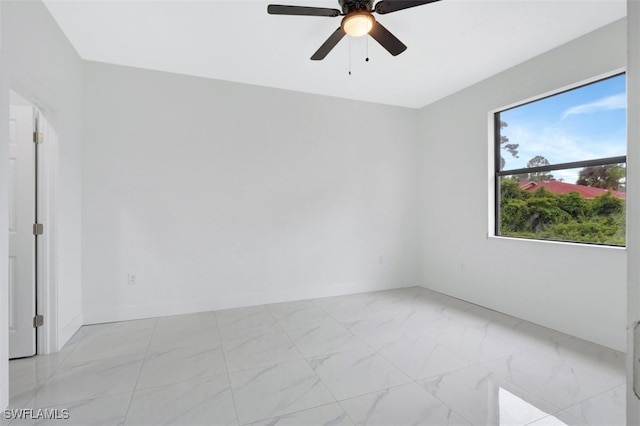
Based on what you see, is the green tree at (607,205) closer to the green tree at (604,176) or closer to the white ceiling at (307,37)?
the green tree at (604,176)

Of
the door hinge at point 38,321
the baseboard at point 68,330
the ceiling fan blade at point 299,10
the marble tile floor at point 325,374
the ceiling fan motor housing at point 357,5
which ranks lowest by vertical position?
the marble tile floor at point 325,374

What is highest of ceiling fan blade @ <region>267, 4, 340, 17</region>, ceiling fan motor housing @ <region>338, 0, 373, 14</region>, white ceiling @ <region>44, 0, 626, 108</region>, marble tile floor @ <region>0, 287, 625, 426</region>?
white ceiling @ <region>44, 0, 626, 108</region>

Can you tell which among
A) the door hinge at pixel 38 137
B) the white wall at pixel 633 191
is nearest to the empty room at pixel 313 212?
the door hinge at pixel 38 137

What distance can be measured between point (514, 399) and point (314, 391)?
4.29ft

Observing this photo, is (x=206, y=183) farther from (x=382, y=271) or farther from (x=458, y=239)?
(x=458, y=239)

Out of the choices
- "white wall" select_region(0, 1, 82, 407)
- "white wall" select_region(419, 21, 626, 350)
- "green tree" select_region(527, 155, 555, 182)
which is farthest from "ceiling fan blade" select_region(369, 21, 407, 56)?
"white wall" select_region(0, 1, 82, 407)

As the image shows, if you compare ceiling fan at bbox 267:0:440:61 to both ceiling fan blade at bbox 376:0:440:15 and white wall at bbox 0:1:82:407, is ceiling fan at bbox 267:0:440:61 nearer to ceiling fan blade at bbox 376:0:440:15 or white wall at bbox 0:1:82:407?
ceiling fan blade at bbox 376:0:440:15

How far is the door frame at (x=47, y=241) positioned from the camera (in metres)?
2.59

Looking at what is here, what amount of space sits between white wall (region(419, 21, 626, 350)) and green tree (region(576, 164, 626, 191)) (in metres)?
0.61

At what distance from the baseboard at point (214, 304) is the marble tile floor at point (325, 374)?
0.12 metres

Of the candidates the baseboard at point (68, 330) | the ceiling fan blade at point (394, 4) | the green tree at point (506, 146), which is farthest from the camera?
the green tree at point (506, 146)

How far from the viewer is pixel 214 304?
3.78 m

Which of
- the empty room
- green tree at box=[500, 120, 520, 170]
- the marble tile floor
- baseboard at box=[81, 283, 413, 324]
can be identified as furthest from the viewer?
green tree at box=[500, 120, 520, 170]

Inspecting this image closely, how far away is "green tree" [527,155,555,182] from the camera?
3365 mm
